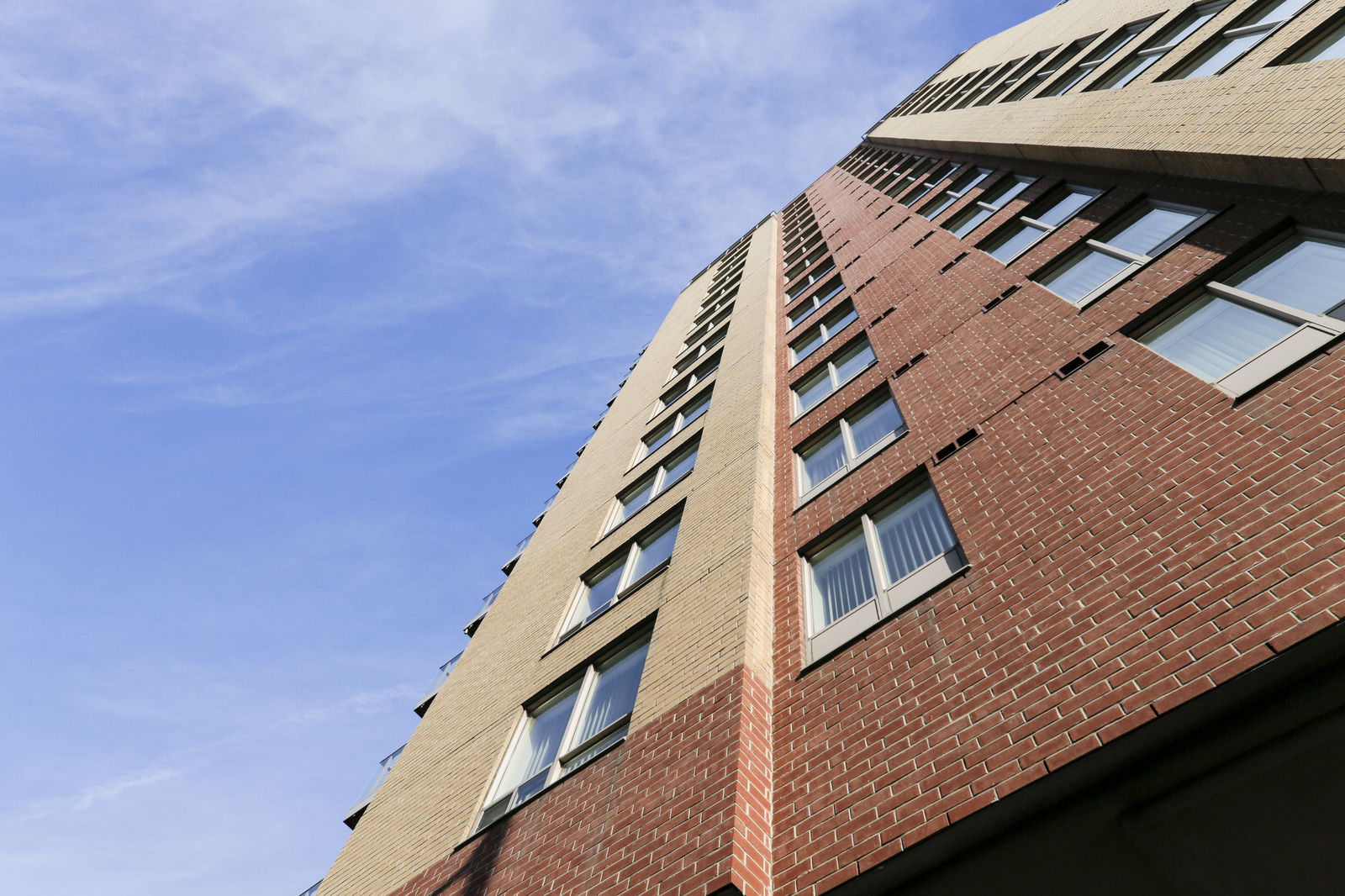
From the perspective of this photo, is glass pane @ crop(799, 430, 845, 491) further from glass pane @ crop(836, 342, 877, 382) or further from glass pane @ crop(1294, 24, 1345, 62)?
glass pane @ crop(1294, 24, 1345, 62)

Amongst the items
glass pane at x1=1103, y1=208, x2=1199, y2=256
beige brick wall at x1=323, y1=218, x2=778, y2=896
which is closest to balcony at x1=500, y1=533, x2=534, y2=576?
beige brick wall at x1=323, y1=218, x2=778, y2=896

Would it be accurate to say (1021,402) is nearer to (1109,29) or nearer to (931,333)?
(931,333)

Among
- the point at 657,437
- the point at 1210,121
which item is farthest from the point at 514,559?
the point at 1210,121

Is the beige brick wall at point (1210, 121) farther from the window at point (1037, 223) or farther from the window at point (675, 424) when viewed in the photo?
the window at point (675, 424)

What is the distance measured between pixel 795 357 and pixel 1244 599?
529 inches

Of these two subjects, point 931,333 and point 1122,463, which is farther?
point 931,333

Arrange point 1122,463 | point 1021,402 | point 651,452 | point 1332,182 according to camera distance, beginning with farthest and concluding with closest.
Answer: point 651,452 < point 1021,402 < point 1332,182 < point 1122,463

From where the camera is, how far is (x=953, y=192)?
776 inches

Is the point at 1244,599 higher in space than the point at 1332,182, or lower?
lower

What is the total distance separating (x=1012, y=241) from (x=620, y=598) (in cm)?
926

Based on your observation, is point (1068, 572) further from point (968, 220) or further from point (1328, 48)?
point (968, 220)

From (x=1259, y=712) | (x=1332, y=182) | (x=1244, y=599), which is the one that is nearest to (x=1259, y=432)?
(x=1244, y=599)

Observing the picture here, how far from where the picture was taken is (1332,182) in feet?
23.9

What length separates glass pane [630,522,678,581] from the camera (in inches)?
484
